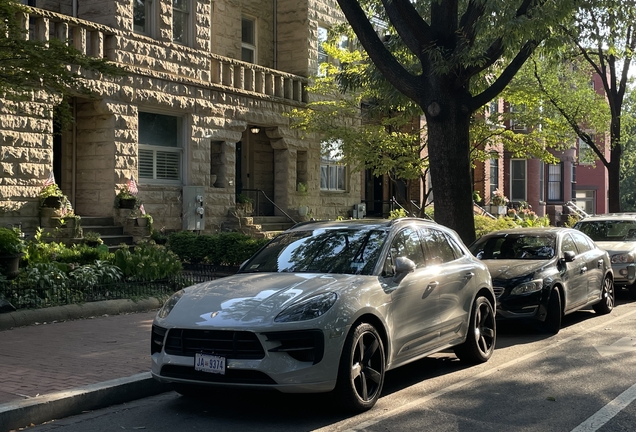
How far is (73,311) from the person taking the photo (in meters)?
10.8

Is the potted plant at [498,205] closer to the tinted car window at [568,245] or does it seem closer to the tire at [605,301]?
the tire at [605,301]

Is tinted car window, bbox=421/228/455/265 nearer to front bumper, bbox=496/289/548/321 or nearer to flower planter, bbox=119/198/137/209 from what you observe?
front bumper, bbox=496/289/548/321

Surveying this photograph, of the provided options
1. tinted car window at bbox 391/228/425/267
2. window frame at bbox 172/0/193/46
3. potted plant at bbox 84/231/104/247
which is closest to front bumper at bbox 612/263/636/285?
tinted car window at bbox 391/228/425/267

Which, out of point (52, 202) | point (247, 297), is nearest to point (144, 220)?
point (52, 202)

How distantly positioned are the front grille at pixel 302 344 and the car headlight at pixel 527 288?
5.28 meters

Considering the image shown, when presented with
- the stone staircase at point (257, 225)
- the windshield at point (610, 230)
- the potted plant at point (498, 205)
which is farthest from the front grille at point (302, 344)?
the potted plant at point (498, 205)

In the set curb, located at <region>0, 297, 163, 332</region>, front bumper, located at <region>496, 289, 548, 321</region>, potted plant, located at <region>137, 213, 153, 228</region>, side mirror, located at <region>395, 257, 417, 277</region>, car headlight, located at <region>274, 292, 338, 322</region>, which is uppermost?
potted plant, located at <region>137, 213, 153, 228</region>

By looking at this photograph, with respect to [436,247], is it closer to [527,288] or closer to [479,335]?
[479,335]

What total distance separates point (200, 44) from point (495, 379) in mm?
14975

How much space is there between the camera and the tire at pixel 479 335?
849 centimetres

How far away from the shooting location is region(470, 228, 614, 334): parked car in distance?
10539 millimetres

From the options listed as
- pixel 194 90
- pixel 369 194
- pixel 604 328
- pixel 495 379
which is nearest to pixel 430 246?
pixel 495 379

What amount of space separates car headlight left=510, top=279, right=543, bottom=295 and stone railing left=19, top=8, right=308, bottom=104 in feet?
30.0

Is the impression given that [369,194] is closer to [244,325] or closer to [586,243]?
[586,243]
